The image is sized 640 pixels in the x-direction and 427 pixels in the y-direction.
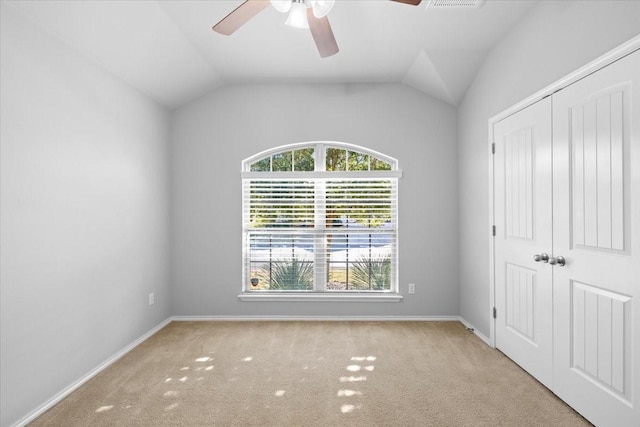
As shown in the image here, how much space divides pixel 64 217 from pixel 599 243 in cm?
346

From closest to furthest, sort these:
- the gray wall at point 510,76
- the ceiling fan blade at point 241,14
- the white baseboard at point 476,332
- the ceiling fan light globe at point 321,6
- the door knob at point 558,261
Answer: the ceiling fan light globe at point 321,6 → the ceiling fan blade at point 241,14 → the gray wall at point 510,76 → the door knob at point 558,261 → the white baseboard at point 476,332

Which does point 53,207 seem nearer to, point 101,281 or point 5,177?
point 5,177

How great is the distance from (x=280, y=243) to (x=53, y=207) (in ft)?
7.82

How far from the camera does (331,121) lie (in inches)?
→ 171

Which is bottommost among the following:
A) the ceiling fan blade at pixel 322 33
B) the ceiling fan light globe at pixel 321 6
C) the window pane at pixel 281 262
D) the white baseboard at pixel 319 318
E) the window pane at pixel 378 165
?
the white baseboard at pixel 319 318

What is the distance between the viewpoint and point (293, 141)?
14.4ft

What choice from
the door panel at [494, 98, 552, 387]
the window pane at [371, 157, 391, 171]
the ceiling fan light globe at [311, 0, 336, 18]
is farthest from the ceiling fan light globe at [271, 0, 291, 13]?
the window pane at [371, 157, 391, 171]

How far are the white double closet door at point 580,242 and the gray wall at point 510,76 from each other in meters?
0.19

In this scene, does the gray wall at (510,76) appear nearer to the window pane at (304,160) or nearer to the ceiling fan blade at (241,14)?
the window pane at (304,160)

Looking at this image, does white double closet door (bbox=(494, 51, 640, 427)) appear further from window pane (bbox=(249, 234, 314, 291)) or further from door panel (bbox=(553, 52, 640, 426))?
window pane (bbox=(249, 234, 314, 291))

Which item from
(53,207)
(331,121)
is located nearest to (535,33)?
(331,121)

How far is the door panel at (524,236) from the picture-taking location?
266cm

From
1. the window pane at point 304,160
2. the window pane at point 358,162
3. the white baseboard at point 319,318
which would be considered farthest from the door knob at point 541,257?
the window pane at point 304,160

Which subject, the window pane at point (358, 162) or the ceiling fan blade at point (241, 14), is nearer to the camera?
the ceiling fan blade at point (241, 14)
